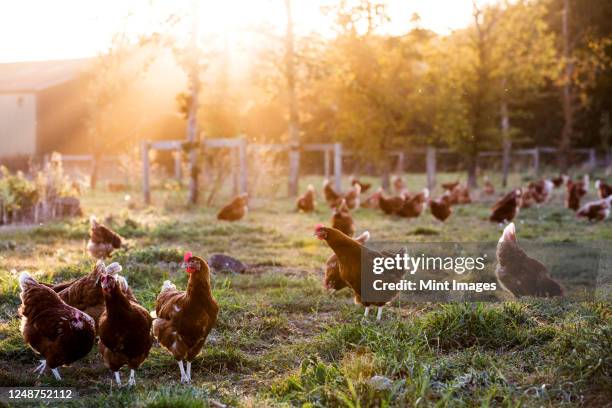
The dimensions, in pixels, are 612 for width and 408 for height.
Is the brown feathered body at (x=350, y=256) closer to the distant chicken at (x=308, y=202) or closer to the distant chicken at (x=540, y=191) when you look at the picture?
the distant chicken at (x=308, y=202)

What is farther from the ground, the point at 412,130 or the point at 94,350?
the point at 412,130

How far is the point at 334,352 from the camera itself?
524cm

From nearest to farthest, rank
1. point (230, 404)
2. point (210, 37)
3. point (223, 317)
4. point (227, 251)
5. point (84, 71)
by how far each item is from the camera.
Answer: point (230, 404) < point (223, 317) < point (227, 251) < point (210, 37) < point (84, 71)

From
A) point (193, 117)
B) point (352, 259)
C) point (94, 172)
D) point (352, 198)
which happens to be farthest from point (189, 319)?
point (94, 172)

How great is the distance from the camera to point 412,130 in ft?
90.2

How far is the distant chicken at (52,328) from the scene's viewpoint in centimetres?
475

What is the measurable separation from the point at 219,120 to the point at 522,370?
23.4 meters

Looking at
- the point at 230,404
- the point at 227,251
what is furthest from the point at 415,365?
the point at 227,251

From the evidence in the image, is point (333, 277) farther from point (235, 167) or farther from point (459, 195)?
point (459, 195)

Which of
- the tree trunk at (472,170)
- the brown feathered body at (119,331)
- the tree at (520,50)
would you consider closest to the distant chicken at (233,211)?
the brown feathered body at (119,331)

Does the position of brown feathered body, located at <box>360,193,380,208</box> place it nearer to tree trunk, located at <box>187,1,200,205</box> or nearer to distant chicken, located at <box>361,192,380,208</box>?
distant chicken, located at <box>361,192,380,208</box>

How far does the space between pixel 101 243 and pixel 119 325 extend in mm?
4535

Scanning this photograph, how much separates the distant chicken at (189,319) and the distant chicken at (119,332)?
208mm

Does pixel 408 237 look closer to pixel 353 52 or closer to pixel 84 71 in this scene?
pixel 353 52
